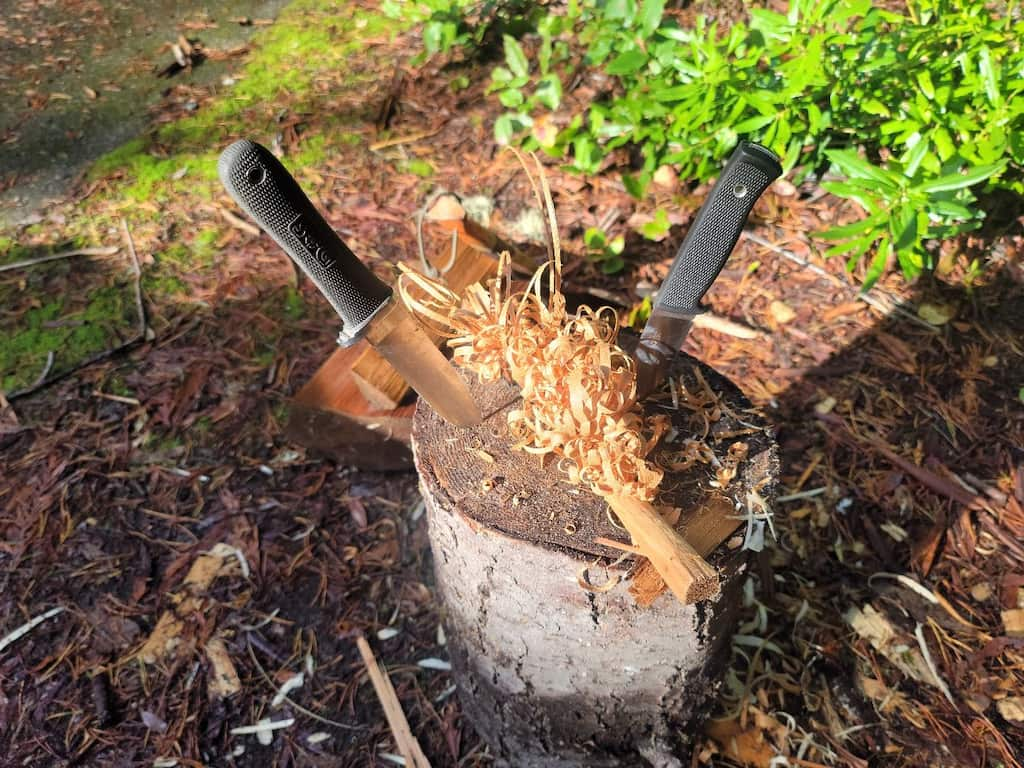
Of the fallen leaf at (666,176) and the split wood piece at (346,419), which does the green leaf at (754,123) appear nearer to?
the fallen leaf at (666,176)

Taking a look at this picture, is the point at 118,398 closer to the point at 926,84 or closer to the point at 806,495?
the point at 806,495

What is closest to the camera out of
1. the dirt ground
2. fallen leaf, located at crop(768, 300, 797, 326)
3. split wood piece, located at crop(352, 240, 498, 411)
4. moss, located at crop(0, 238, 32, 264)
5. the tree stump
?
the tree stump

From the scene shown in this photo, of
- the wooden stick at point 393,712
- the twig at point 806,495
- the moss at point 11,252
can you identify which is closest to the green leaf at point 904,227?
the twig at point 806,495

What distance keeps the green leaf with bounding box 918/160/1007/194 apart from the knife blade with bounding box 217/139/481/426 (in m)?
1.70

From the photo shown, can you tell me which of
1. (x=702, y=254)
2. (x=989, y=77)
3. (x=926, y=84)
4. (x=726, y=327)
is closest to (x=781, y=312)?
(x=726, y=327)

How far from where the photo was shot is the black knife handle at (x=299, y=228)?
119 cm

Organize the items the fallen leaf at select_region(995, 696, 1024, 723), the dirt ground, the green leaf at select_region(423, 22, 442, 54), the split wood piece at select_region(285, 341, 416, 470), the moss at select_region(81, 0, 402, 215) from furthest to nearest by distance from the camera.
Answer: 1. the moss at select_region(81, 0, 402, 215)
2. the green leaf at select_region(423, 22, 442, 54)
3. the split wood piece at select_region(285, 341, 416, 470)
4. the dirt ground
5. the fallen leaf at select_region(995, 696, 1024, 723)

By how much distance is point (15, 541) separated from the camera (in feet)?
8.84

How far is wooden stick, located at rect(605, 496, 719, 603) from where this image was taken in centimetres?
130

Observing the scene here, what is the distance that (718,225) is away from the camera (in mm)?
1489

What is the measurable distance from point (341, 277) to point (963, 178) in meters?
1.97

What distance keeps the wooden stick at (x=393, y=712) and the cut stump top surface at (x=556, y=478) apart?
109cm

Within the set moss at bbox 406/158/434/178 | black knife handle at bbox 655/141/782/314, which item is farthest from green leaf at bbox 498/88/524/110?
black knife handle at bbox 655/141/782/314

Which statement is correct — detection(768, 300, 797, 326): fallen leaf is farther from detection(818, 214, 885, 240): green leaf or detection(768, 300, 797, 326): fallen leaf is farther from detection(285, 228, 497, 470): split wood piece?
detection(285, 228, 497, 470): split wood piece
